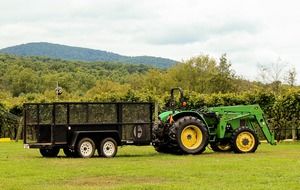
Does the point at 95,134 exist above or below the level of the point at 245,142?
above

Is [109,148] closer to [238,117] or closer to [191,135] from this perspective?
[191,135]

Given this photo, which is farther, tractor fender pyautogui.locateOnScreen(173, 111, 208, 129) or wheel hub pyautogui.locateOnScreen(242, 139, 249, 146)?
wheel hub pyautogui.locateOnScreen(242, 139, 249, 146)

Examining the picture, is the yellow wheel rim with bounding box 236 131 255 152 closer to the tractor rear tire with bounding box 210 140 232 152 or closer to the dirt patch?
the tractor rear tire with bounding box 210 140 232 152

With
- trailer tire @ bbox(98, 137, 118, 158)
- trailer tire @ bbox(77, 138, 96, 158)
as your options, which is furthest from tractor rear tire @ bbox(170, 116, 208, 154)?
trailer tire @ bbox(77, 138, 96, 158)

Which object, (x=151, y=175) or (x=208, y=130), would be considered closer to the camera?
(x=151, y=175)

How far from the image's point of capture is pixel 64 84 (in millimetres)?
89875

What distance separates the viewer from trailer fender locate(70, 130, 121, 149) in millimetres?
20500

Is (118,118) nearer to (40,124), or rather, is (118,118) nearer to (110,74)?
(40,124)

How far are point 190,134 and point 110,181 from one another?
904 cm

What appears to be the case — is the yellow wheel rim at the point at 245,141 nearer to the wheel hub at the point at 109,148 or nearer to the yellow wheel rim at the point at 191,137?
the yellow wheel rim at the point at 191,137

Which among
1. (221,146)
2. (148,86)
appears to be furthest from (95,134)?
(148,86)

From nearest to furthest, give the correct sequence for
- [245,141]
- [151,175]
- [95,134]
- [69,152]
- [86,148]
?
[151,175], [86,148], [95,134], [69,152], [245,141]

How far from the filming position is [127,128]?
21.5 meters

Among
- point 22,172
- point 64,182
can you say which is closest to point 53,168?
point 22,172
